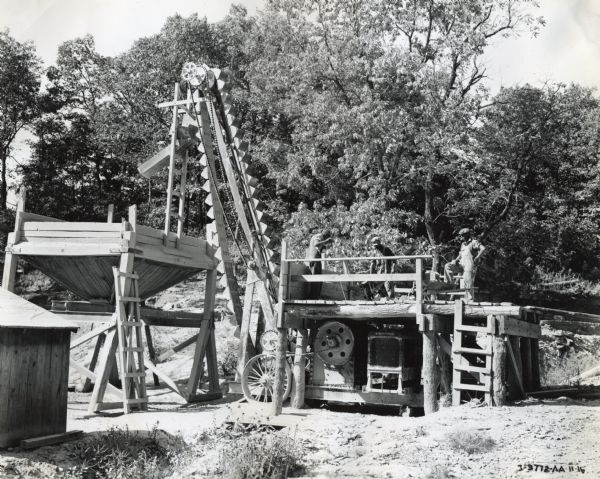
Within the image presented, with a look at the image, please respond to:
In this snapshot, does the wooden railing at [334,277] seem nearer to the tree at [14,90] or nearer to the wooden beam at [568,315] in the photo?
the wooden beam at [568,315]

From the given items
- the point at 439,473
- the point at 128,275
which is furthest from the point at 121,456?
the point at 128,275

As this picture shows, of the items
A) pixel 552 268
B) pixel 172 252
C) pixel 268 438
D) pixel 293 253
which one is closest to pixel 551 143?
pixel 552 268

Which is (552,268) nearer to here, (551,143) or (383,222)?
(551,143)

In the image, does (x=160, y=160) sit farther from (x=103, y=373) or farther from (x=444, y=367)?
(x=444, y=367)

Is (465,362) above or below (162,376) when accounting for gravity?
above

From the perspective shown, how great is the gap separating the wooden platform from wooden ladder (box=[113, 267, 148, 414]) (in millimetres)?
716

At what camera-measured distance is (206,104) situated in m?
19.9

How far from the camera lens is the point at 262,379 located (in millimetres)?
17578

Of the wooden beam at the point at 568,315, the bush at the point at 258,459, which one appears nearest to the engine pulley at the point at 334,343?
the wooden beam at the point at 568,315

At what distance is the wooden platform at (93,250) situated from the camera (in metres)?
16.5

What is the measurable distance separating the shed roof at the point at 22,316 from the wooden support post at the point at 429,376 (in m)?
7.38

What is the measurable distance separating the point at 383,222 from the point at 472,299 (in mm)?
9289

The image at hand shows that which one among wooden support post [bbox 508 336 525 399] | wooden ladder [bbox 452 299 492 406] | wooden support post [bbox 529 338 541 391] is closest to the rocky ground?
wooden ladder [bbox 452 299 492 406]

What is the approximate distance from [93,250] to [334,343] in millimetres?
6338
